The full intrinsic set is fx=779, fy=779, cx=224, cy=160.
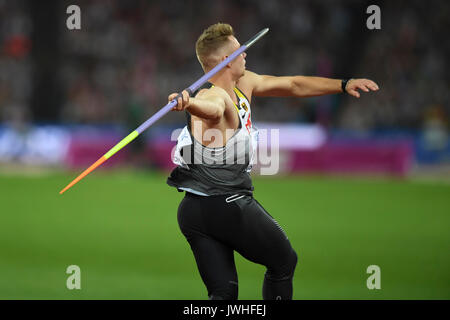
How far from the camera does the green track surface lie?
338 inches

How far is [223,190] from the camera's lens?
5.57 metres

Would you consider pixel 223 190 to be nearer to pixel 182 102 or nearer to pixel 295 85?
pixel 182 102

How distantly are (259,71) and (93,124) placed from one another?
6.19m

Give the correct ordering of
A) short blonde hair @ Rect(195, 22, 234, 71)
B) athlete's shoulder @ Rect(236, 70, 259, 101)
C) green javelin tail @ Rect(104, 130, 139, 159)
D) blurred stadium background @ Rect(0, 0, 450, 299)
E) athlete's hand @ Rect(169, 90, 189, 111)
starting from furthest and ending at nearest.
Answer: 1. blurred stadium background @ Rect(0, 0, 450, 299)
2. athlete's shoulder @ Rect(236, 70, 259, 101)
3. short blonde hair @ Rect(195, 22, 234, 71)
4. green javelin tail @ Rect(104, 130, 139, 159)
5. athlete's hand @ Rect(169, 90, 189, 111)

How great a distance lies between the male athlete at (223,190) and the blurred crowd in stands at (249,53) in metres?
19.4

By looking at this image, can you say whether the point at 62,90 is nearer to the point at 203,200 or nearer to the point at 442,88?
the point at 442,88

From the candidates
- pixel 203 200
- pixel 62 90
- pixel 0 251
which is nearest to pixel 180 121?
pixel 62 90

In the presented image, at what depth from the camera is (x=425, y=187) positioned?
1848 cm

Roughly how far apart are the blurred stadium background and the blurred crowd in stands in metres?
0.06

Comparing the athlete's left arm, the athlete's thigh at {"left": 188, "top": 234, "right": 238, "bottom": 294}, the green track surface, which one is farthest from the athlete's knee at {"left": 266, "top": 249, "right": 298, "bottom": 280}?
the green track surface

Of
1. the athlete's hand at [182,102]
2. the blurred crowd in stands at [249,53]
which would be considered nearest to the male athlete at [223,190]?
the athlete's hand at [182,102]

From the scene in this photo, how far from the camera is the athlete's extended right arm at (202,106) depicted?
505 centimetres

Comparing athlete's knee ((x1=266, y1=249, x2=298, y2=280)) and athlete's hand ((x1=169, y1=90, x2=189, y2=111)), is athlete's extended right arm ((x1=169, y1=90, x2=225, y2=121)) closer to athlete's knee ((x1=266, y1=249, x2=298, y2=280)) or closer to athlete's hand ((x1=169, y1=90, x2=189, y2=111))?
athlete's hand ((x1=169, y1=90, x2=189, y2=111))

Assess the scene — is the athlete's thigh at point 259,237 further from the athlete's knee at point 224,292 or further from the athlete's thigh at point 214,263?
the athlete's knee at point 224,292
